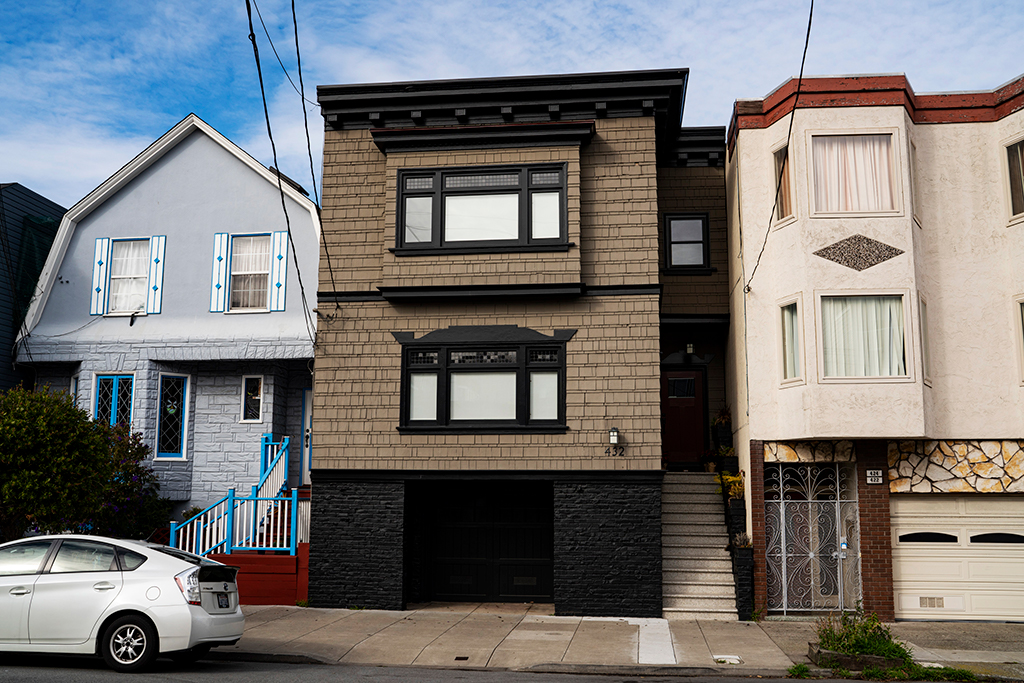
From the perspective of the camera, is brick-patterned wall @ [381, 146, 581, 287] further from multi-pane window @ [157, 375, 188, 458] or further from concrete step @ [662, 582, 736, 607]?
multi-pane window @ [157, 375, 188, 458]

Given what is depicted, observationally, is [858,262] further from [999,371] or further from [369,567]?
[369,567]

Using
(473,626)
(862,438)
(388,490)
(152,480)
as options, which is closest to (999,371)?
(862,438)

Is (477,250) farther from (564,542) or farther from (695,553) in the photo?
(695,553)

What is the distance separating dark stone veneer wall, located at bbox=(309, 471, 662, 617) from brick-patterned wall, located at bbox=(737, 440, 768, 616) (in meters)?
1.55

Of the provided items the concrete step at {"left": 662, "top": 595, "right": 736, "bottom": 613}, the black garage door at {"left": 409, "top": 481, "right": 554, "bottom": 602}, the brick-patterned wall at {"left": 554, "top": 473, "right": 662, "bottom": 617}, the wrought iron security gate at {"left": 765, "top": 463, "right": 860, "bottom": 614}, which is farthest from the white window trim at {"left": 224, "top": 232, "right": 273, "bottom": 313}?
the wrought iron security gate at {"left": 765, "top": 463, "right": 860, "bottom": 614}

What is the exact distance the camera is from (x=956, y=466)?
14.4 meters

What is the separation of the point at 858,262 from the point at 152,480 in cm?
1403

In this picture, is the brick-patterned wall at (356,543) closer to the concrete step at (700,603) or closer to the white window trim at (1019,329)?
the concrete step at (700,603)

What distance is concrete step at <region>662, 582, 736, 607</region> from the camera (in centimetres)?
1457

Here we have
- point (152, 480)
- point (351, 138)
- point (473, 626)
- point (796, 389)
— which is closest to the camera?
point (473, 626)

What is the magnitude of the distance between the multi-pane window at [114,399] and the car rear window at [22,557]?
8.45 meters

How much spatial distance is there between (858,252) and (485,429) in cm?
685

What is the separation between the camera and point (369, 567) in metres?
15.2

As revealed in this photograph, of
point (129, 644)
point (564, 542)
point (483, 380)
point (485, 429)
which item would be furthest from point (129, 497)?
point (564, 542)
